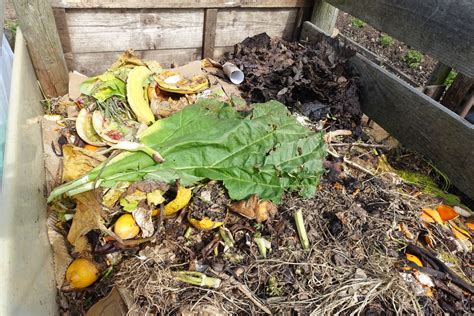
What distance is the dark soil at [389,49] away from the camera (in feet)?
19.8

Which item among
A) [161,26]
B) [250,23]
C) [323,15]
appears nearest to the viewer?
[161,26]

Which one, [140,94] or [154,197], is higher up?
[140,94]

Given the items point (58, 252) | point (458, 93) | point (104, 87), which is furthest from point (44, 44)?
point (458, 93)

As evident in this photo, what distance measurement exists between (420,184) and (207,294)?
212 centimetres

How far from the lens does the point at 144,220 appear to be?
8.04 ft

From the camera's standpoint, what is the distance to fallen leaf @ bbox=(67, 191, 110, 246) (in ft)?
7.50

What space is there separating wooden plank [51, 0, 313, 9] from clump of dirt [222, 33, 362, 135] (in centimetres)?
61

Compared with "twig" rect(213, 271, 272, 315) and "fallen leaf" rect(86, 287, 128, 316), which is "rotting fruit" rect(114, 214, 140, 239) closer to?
"fallen leaf" rect(86, 287, 128, 316)

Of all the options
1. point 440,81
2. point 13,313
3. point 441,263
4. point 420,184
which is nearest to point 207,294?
point 13,313

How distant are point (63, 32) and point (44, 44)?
251 mm

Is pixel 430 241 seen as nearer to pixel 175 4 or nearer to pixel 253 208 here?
pixel 253 208

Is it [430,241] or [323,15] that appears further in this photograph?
A: [323,15]

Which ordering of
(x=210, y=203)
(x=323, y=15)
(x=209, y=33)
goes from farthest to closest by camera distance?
(x=323, y=15) < (x=209, y=33) < (x=210, y=203)

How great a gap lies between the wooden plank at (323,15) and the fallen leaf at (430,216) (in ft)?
8.33
